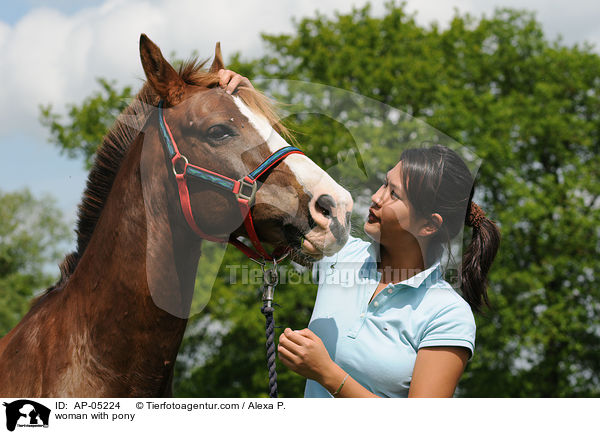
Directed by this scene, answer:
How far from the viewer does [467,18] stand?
55.6ft

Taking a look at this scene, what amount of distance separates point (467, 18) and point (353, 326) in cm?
1706

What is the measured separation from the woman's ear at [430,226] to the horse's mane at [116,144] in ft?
3.08

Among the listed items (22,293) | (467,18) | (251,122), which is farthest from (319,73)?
(22,293)

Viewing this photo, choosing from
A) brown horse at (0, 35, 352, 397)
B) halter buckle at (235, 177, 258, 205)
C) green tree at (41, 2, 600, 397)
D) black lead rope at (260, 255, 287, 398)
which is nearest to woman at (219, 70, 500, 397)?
black lead rope at (260, 255, 287, 398)

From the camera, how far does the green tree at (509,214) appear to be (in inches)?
484

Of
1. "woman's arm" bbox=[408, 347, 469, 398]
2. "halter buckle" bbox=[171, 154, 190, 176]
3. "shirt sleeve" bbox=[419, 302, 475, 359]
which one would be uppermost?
"halter buckle" bbox=[171, 154, 190, 176]

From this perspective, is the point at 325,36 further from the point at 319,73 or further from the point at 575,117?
the point at 575,117

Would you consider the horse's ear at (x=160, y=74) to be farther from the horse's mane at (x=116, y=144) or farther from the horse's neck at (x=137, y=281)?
the horse's neck at (x=137, y=281)

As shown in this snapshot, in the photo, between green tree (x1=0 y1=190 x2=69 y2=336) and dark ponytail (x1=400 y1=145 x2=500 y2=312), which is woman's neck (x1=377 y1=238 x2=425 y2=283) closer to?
dark ponytail (x1=400 y1=145 x2=500 y2=312)

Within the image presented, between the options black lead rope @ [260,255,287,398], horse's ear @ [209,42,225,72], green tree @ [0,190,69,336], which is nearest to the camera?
black lead rope @ [260,255,287,398]

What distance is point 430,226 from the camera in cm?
244

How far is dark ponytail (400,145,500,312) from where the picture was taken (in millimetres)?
2361

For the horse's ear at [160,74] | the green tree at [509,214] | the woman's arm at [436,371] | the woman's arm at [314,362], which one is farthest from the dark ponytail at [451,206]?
the green tree at [509,214]
